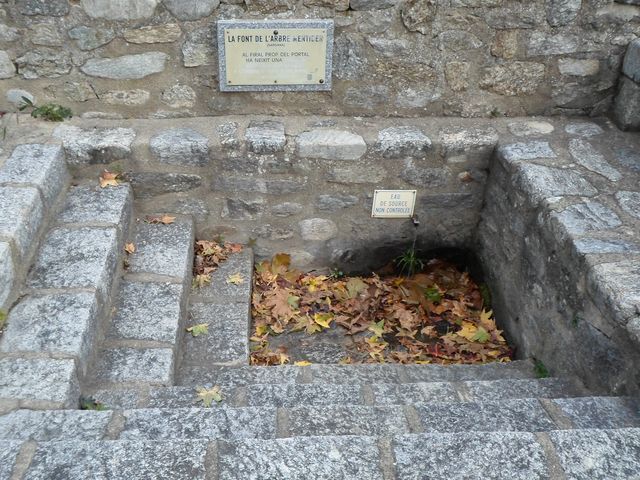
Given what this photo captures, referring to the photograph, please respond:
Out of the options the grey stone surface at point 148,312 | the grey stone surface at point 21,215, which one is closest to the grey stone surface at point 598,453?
the grey stone surface at point 148,312

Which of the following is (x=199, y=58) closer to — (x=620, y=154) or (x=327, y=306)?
(x=327, y=306)

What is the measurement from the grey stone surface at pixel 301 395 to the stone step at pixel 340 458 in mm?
820

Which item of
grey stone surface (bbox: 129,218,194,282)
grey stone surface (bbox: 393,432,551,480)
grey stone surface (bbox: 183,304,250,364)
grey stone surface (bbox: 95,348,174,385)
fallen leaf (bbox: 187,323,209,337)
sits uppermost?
grey stone surface (bbox: 393,432,551,480)

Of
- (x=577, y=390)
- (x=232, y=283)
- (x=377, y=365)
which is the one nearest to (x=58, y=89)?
(x=232, y=283)

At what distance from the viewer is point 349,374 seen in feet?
9.75

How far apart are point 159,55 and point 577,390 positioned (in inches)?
111

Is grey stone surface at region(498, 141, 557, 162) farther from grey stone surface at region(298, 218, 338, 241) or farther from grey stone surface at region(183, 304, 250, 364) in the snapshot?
grey stone surface at region(183, 304, 250, 364)

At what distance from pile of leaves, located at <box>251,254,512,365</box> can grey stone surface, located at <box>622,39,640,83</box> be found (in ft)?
5.23

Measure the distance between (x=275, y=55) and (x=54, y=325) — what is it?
1911 millimetres

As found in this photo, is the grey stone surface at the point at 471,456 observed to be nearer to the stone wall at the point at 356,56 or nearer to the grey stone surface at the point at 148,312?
the grey stone surface at the point at 148,312

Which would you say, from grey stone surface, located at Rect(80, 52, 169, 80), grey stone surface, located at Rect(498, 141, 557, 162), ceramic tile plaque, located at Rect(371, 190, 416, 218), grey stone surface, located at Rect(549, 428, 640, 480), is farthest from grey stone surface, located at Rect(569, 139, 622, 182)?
grey stone surface, located at Rect(80, 52, 169, 80)

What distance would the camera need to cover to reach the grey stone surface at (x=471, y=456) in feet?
5.39

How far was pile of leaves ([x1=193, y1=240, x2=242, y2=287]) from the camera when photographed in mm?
3541

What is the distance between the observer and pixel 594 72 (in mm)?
3662
